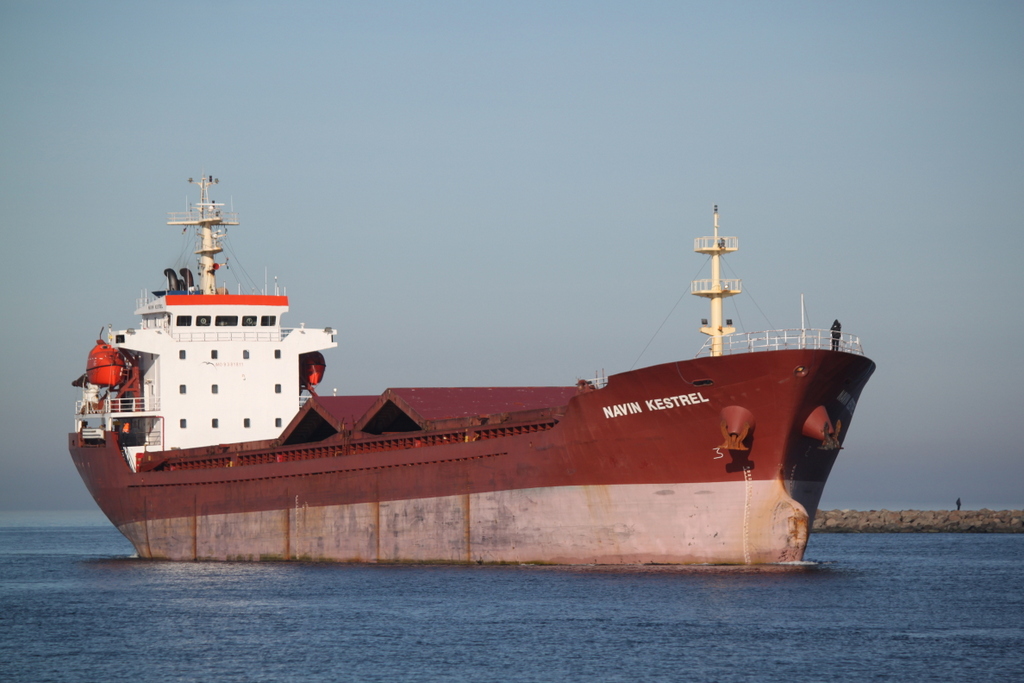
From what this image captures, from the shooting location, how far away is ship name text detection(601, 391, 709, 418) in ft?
88.2

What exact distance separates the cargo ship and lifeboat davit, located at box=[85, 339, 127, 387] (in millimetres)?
49

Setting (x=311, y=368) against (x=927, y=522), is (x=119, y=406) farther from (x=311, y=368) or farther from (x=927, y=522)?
(x=927, y=522)

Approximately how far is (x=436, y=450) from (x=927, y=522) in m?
38.3

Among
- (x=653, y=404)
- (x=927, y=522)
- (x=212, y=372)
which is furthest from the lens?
(x=927, y=522)

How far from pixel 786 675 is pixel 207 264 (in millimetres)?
30940

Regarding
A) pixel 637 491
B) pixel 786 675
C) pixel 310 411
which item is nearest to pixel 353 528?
pixel 310 411

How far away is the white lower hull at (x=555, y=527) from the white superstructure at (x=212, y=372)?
4760 millimetres

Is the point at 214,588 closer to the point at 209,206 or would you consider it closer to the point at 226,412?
the point at 226,412

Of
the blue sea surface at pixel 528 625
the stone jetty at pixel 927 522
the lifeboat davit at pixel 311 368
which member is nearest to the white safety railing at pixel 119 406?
the lifeboat davit at pixel 311 368

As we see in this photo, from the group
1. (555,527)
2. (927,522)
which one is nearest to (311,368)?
(555,527)

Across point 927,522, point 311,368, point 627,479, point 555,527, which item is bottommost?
point 927,522

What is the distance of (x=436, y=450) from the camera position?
32094mm

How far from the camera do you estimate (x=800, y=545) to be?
27.5 meters

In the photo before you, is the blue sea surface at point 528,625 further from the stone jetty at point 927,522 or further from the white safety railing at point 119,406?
the stone jetty at point 927,522
